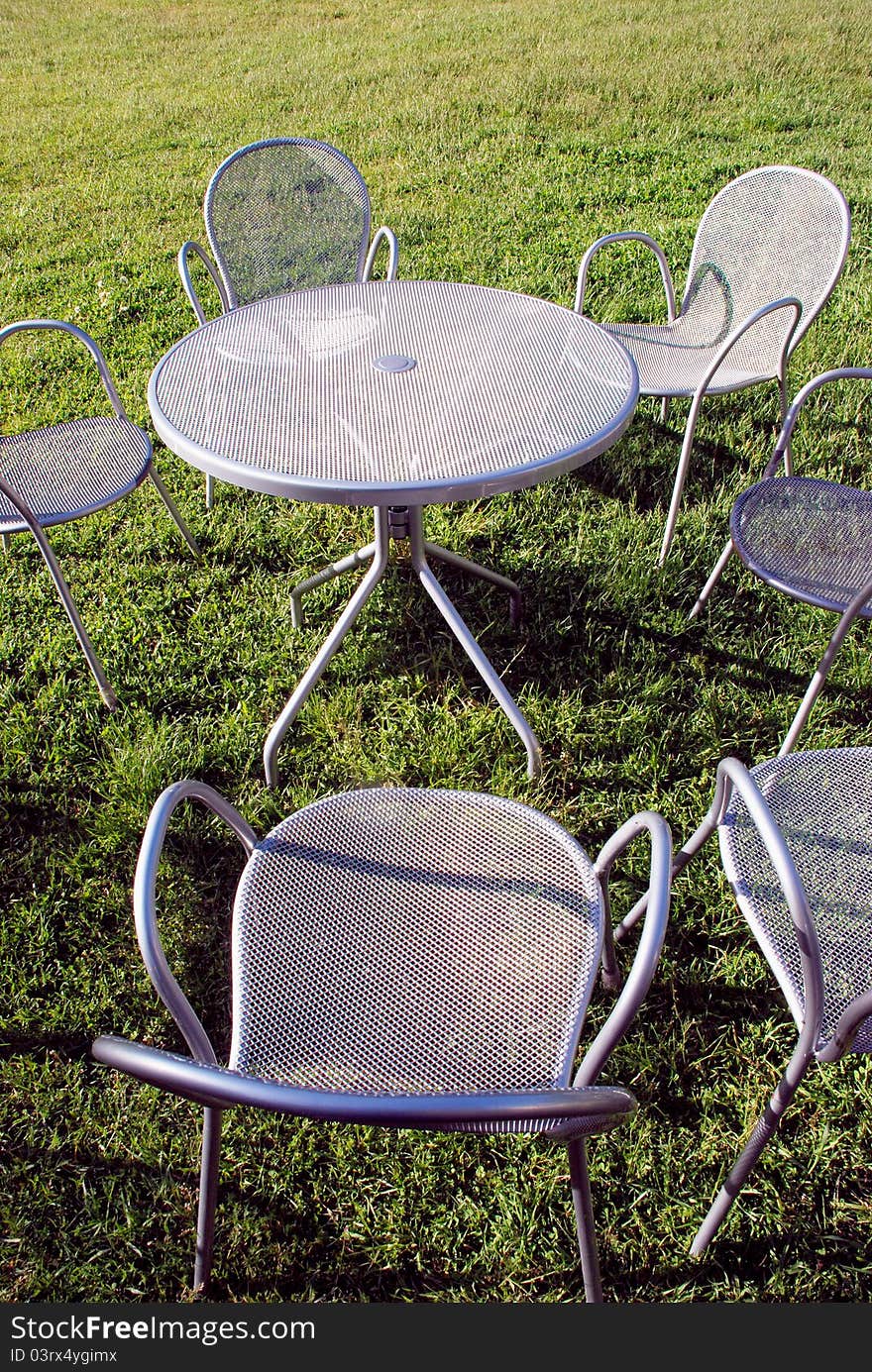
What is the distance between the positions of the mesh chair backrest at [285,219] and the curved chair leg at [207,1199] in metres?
2.83

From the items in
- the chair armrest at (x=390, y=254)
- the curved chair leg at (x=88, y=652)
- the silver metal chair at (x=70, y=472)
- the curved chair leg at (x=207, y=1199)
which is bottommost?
the curved chair leg at (x=207, y=1199)

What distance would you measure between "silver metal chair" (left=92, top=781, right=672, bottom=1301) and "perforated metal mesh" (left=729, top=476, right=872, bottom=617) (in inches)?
38.3

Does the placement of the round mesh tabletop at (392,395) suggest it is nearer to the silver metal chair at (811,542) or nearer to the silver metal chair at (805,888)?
the silver metal chair at (811,542)

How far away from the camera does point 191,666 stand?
8.82ft

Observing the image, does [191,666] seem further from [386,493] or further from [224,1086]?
[224,1086]

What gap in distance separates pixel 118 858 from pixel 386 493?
1.08 metres

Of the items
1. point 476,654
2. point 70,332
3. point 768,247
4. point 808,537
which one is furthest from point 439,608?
point 768,247

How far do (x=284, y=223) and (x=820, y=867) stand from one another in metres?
3.03

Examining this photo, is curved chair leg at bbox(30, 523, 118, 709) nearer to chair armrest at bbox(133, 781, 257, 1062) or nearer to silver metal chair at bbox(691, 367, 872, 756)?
chair armrest at bbox(133, 781, 257, 1062)

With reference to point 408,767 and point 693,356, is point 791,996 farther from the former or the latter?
point 693,356

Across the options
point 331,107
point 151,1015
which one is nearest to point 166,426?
point 151,1015

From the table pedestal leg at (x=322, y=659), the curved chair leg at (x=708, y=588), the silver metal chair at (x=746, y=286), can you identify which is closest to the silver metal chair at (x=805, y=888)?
the curved chair leg at (x=708, y=588)

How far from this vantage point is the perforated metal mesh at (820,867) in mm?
1343

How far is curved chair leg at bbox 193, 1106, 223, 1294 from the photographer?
4.51 feet
